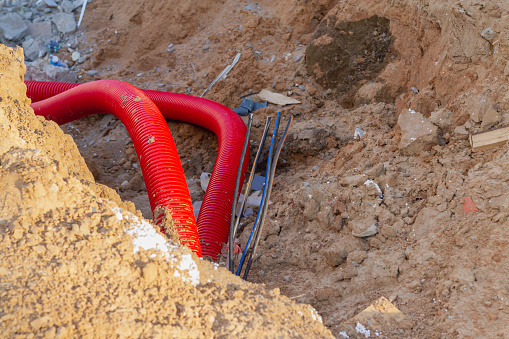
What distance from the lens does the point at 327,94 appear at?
4.64 m

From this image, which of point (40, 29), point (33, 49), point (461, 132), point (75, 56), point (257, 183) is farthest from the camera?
point (40, 29)

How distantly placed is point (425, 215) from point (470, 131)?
31.4 inches

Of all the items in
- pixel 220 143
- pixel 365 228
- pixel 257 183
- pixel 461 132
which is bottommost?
pixel 257 183

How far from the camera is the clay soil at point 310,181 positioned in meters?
1.46

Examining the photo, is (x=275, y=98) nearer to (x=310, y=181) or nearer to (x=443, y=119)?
(x=310, y=181)

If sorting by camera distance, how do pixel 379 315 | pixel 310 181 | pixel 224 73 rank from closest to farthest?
1. pixel 379 315
2. pixel 310 181
3. pixel 224 73

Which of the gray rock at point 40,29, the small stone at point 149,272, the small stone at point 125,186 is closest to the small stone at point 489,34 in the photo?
the small stone at point 149,272

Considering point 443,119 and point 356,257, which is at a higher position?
point 443,119

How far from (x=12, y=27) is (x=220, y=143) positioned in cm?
493

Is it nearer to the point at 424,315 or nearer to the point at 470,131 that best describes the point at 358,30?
the point at 470,131

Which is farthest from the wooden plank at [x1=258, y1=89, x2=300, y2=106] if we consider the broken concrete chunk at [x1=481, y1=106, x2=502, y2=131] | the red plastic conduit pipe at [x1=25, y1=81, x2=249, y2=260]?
the broken concrete chunk at [x1=481, y1=106, x2=502, y2=131]

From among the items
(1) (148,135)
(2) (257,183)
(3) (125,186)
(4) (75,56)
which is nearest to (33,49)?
(4) (75,56)

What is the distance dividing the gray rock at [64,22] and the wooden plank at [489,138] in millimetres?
6508

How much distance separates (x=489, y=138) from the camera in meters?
2.67
